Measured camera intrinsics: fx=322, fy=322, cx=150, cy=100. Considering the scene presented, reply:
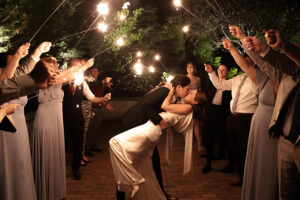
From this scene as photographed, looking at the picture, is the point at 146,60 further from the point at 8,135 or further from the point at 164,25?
the point at 8,135

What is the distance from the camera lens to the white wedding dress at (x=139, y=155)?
4461 mm

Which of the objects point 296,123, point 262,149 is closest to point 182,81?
point 262,149

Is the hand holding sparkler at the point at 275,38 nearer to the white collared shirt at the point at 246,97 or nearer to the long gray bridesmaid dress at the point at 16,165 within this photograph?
the white collared shirt at the point at 246,97

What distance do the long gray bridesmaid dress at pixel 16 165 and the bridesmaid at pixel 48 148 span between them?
2.14ft

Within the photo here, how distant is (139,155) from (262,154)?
172 centimetres

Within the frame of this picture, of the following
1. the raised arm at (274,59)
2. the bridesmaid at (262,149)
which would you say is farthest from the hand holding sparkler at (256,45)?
the bridesmaid at (262,149)

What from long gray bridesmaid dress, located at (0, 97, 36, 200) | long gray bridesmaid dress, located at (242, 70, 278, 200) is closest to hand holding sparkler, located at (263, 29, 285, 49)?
long gray bridesmaid dress, located at (242, 70, 278, 200)

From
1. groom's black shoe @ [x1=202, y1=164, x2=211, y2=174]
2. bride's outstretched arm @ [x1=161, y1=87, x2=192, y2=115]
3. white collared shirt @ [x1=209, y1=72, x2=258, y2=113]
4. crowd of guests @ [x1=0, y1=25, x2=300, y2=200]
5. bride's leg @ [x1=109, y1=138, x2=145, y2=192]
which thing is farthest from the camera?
groom's black shoe @ [x1=202, y1=164, x2=211, y2=174]

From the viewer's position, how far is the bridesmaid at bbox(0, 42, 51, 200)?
3.81 metres

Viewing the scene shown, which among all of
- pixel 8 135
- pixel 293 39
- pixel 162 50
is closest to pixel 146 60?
pixel 162 50

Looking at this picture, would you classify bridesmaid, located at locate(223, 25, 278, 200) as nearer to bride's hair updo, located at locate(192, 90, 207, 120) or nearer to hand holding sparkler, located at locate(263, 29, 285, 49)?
bride's hair updo, located at locate(192, 90, 207, 120)

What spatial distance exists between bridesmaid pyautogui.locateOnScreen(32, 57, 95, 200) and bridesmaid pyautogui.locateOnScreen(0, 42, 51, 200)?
0.63 metres

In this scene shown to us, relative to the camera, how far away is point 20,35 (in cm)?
682

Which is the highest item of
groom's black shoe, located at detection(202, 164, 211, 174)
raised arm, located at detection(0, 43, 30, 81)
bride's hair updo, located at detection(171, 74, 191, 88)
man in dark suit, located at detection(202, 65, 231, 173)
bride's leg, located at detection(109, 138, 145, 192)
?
raised arm, located at detection(0, 43, 30, 81)
